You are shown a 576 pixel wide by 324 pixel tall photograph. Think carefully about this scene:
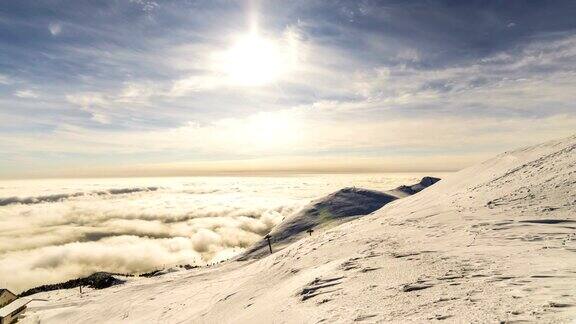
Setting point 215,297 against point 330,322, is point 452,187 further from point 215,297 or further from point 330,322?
point 330,322

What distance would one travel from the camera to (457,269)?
486 inches

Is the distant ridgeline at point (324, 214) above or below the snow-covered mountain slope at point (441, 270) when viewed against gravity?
below

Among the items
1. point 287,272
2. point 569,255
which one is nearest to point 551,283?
point 569,255

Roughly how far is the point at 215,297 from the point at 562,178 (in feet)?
82.4

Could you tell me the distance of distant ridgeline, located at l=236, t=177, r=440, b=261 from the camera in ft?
393

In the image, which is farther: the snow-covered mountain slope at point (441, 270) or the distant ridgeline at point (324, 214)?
the distant ridgeline at point (324, 214)

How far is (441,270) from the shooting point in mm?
12602

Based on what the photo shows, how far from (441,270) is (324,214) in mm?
130578

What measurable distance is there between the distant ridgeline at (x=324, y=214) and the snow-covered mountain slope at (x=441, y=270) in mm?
84702

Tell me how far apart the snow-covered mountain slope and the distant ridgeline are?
84702 mm

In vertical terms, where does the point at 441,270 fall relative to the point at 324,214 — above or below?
above

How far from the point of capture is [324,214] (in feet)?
464

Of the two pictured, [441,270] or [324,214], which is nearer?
[441,270]

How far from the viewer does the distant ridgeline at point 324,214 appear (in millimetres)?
119812
